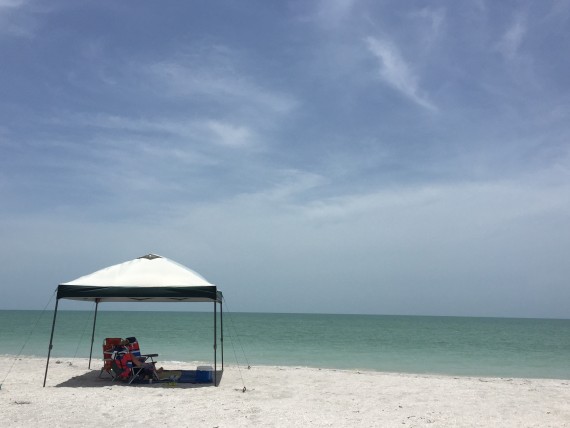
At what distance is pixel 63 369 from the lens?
10.4m

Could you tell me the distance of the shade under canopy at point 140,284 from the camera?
8047mm

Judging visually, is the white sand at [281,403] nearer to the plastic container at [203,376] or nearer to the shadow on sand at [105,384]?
the shadow on sand at [105,384]

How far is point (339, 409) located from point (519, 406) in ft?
8.57

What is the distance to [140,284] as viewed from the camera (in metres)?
8.23

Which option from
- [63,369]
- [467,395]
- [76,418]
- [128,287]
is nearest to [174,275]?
[128,287]

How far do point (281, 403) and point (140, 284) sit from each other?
2.92 m

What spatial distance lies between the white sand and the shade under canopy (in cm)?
139

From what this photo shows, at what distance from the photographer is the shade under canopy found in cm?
805

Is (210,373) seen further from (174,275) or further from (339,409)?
(339,409)

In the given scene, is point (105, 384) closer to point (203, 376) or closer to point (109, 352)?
point (109, 352)

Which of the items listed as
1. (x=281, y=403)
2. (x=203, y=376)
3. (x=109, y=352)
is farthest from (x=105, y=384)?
(x=281, y=403)

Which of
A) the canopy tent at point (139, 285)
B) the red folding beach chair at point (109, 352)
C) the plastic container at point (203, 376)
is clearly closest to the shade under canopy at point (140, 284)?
the canopy tent at point (139, 285)

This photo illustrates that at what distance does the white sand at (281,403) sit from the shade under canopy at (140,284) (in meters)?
1.39

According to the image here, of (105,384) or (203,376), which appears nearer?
(105,384)
